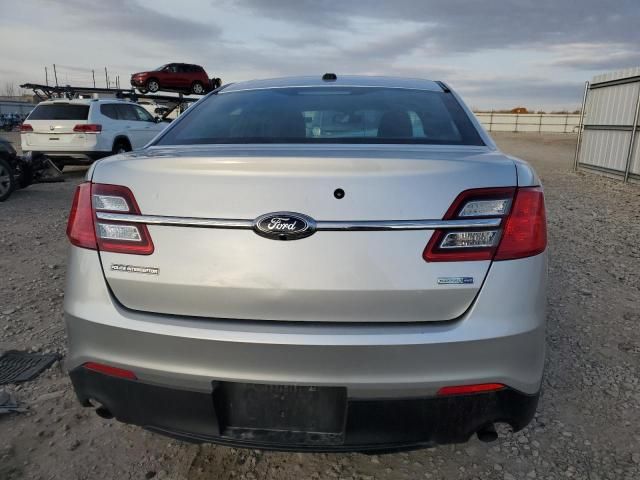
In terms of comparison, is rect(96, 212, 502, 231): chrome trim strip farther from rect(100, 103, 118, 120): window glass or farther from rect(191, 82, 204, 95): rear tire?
rect(191, 82, 204, 95): rear tire

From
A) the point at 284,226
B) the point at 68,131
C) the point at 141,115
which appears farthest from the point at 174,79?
the point at 284,226

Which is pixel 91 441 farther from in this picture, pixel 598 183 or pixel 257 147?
pixel 598 183

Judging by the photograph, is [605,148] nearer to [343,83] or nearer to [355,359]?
[343,83]

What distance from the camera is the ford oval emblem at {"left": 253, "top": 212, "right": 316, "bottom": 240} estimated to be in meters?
1.49

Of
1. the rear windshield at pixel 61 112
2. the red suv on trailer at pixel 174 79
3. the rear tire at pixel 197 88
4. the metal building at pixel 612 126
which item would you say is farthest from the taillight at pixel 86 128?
the rear tire at pixel 197 88

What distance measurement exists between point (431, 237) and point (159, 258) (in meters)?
0.84

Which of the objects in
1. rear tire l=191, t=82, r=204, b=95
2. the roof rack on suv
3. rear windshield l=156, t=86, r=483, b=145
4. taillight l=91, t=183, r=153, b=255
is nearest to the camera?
taillight l=91, t=183, r=153, b=255

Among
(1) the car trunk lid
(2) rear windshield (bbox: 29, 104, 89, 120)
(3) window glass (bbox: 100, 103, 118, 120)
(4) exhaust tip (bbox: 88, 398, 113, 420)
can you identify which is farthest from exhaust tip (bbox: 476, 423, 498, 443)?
(3) window glass (bbox: 100, 103, 118, 120)

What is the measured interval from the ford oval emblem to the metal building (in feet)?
39.5

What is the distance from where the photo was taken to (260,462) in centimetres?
218

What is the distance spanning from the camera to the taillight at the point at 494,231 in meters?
1.51

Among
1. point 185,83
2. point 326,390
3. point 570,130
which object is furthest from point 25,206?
point 570,130

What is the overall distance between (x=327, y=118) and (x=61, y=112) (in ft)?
33.7

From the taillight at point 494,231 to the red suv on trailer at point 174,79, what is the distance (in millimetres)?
24154
